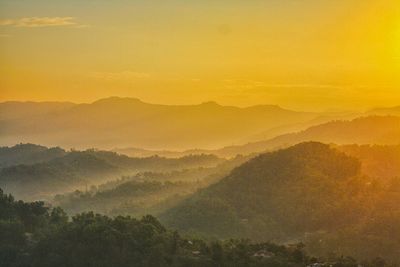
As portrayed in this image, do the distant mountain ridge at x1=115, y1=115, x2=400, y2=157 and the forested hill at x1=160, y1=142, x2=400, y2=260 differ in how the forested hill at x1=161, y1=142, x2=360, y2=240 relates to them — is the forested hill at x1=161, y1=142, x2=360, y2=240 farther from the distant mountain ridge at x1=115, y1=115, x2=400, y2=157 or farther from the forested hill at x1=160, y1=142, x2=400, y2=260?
the distant mountain ridge at x1=115, y1=115, x2=400, y2=157

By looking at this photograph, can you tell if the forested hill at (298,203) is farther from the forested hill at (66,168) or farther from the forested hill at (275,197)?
the forested hill at (66,168)

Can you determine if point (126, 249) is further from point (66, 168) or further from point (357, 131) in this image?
point (357, 131)

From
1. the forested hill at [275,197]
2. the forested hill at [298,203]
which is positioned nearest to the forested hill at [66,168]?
the forested hill at [275,197]

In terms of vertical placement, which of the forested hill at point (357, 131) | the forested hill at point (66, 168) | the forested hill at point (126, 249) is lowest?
the forested hill at point (126, 249)

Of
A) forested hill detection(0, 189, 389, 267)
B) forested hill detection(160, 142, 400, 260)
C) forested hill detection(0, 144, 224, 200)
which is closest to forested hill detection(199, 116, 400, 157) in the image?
forested hill detection(0, 144, 224, 200)

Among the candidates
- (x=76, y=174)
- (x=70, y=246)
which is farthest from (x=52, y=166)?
(x=70, y=246)

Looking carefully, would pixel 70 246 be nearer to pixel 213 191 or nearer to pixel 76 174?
pixel 213 191

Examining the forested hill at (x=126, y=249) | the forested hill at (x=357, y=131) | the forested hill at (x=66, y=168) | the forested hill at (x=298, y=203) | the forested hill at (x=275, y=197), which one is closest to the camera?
the forested hill at (x=126, y=249)
